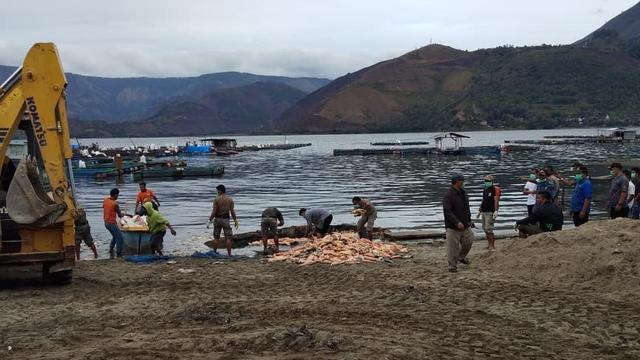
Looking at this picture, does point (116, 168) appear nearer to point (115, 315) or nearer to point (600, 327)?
point (115, 315)

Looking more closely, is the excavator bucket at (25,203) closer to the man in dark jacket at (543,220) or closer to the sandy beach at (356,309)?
the sandy beach at (356,309)

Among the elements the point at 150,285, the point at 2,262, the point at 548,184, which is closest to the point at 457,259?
the point at 548,184

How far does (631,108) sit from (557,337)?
200691 millimetres

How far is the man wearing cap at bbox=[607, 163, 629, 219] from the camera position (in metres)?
14.0

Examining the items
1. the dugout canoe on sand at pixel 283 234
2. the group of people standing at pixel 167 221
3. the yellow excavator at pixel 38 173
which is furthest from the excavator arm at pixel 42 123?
the dugout canoe on sand at pixel 283 234

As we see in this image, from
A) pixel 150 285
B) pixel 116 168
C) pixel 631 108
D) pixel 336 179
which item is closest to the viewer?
pixel 150 285

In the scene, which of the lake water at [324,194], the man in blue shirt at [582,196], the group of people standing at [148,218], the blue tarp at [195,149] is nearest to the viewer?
the man in blue shirt at [582,196]

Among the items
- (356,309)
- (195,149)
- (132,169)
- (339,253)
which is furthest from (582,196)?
(195,149)

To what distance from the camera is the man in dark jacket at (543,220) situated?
46.0 ft

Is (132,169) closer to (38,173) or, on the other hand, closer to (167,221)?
(167,221)

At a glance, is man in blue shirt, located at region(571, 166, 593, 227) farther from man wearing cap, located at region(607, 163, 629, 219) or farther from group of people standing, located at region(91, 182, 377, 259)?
group of people standing, located at region(91, 182, 377, 259)

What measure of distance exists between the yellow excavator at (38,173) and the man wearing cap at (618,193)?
429 inches

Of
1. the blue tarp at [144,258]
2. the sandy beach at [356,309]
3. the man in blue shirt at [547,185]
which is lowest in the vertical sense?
the blue tarp at [144,258]

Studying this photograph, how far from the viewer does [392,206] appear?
101 ft
